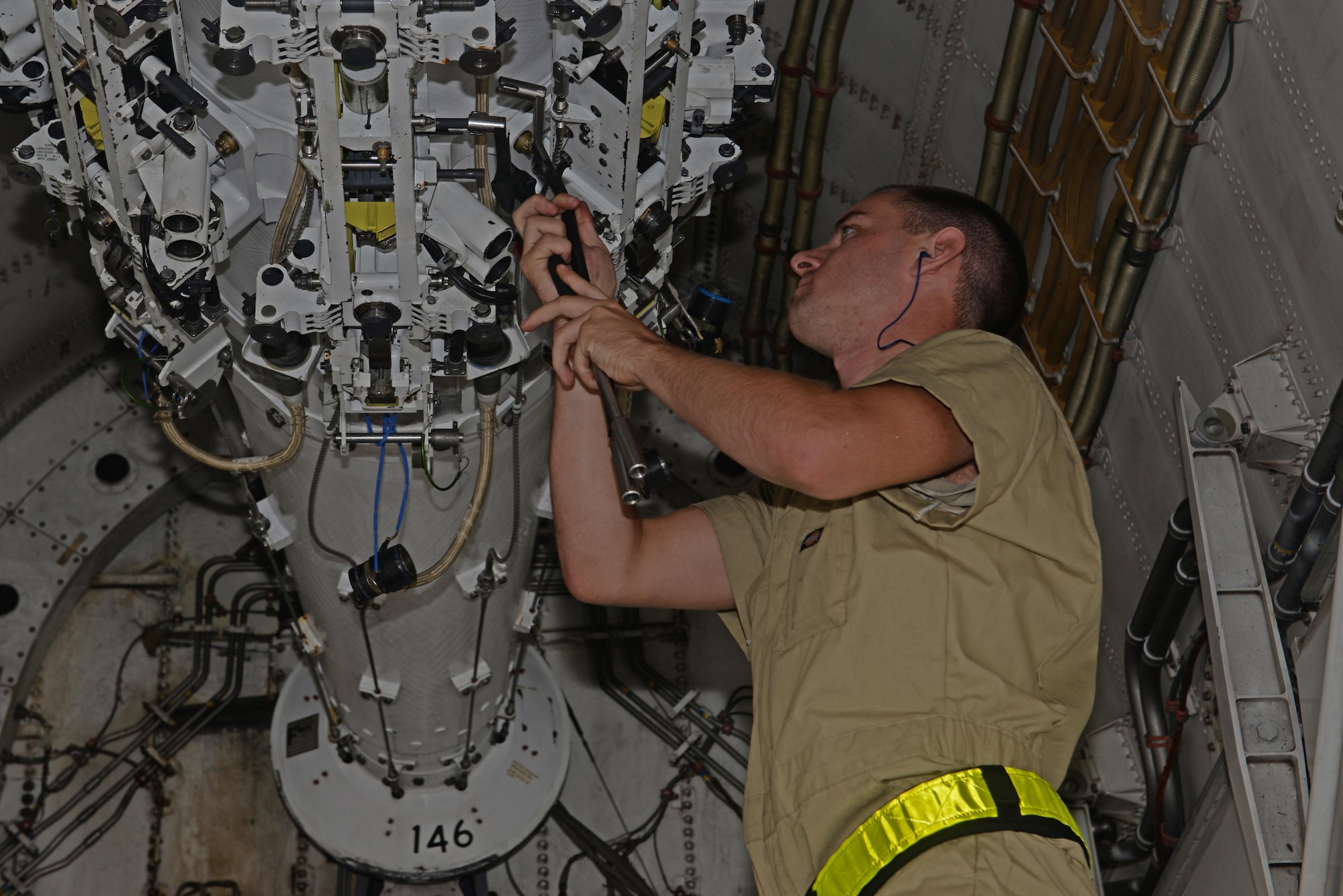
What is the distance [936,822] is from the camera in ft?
7.91

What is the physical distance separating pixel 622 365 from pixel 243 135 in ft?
3.11

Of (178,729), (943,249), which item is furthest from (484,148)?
(178,729)

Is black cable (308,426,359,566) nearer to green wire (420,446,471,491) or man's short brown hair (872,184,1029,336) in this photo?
green wire (420,446,471,491)

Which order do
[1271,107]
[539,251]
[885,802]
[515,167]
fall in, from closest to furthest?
[885,802]
[539,251]
[515,167]
[1271,107]

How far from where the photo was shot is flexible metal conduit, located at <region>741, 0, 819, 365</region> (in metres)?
5.10

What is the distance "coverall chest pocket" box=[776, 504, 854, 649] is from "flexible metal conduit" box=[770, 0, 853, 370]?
7.80ft

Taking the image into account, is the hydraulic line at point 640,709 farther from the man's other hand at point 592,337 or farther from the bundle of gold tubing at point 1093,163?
the man's other hand at point 592,337

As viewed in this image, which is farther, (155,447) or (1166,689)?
(155,447)

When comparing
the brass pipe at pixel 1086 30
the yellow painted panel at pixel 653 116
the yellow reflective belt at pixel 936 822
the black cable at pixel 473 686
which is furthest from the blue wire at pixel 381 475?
the brass pipe at pixel 1086 30

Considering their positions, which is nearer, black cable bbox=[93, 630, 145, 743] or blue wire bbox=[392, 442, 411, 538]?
blue wire bbox=[392, 442, 411, 538]

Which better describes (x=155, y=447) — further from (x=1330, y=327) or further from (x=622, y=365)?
(x=1330, y=327)

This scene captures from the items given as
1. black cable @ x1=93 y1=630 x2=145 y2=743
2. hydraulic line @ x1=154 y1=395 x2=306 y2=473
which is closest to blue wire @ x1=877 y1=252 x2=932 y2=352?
hydraulic line @ x1=154 y1=395 x2=306 y2=473

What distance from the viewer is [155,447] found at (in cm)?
593

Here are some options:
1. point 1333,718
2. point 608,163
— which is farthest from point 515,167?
point 1333,718
